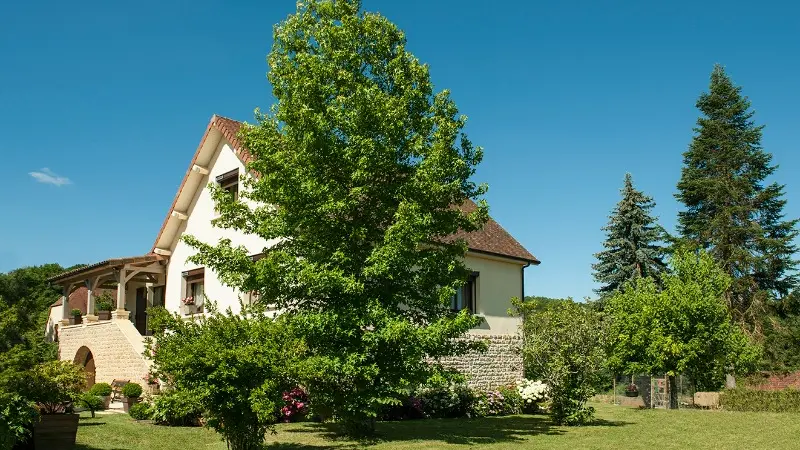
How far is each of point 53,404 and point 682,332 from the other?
2248 centimetres

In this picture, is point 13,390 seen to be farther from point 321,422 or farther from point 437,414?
point 437,414

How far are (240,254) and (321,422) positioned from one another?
627 cm

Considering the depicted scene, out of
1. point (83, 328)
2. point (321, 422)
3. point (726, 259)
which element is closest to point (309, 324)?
point (321, 422)

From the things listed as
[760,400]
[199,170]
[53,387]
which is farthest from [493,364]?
[53,387]

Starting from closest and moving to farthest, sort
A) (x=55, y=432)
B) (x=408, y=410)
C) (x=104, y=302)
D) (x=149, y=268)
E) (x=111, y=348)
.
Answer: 1. (x=55, y=432)
2. (x=408, y=410)
3. (x=111, y=348)
4. (x=149, y=268)
5. (x=104, y=302)

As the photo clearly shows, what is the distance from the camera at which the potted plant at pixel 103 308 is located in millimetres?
29178

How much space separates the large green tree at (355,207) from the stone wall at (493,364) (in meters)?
7.69

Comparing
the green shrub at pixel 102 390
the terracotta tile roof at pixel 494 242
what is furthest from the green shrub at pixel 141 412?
the terracotta tile roof at pixel 494 242

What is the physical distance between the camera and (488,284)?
26953 mm

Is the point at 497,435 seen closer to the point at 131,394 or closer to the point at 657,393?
the point at 131,394

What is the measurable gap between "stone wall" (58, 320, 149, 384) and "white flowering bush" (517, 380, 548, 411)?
44.0ft

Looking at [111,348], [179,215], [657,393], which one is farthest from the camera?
[657,393]

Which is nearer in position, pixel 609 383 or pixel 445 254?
pixel 445 254

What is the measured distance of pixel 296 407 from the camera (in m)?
19.9
